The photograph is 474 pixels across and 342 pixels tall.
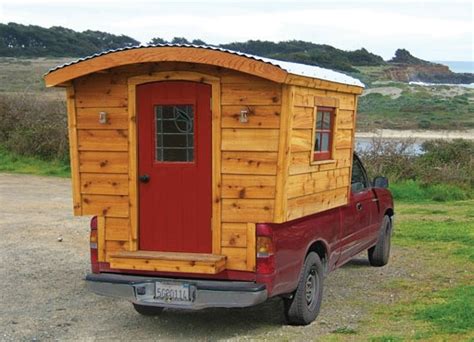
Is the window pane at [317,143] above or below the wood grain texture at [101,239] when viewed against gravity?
above

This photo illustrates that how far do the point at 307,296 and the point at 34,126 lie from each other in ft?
58.5

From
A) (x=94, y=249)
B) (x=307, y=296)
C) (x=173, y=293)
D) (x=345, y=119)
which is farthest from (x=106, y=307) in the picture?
(x=345, y=119)

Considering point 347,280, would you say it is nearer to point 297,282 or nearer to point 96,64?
point 297,282

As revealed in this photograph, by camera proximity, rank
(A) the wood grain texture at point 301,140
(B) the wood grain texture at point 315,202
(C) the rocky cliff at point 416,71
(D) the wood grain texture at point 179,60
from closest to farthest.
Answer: (D) the wood grain texture at point 179,60 < (A) the wood grain texture at point 301,140 < (B) the wood grain texture at point 315,202 < (C) the rocky cliff at point 416,71

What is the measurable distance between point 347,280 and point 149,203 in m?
3.12

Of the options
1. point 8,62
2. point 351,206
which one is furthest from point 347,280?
point 8,62

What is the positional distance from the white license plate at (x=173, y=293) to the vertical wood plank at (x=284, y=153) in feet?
3.02

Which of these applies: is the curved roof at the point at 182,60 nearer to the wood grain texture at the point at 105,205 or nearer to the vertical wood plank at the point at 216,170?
the vertical wood plank at the point at 216,170

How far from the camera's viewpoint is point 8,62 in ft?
180

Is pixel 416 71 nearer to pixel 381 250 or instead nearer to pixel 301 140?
pixel 381 250

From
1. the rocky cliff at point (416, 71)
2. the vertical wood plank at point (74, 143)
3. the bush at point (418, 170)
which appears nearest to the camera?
the vertical wood plank at point (74, 143)

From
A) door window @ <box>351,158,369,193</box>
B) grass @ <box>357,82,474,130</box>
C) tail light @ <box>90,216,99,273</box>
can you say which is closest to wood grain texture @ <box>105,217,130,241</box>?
tail light @ <box>90,216,99,273</box>

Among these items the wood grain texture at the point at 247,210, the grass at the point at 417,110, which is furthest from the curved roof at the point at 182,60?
the grass at the point at 417,110

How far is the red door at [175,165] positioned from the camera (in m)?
6.21
